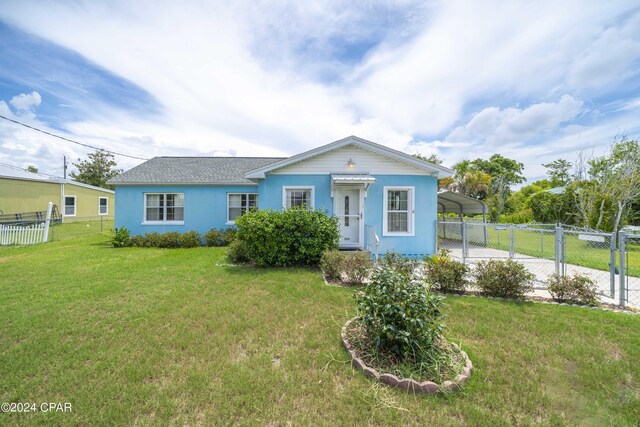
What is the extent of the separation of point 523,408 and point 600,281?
21.5 ft

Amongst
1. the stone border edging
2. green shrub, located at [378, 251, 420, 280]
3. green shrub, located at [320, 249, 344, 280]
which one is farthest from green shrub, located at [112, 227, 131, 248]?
the stone border edging

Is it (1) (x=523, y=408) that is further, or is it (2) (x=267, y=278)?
(2) (x=267, y=278)

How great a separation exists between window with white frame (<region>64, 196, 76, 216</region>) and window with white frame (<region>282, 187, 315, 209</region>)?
77.2 feet

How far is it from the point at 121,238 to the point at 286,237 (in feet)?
28.7

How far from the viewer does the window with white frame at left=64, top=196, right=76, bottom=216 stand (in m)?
21.7

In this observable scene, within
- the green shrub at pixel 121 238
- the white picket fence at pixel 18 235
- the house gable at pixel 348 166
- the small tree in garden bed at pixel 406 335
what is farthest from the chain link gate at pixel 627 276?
the white picket fence at pixel 18 235

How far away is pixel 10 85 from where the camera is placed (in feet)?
39.7

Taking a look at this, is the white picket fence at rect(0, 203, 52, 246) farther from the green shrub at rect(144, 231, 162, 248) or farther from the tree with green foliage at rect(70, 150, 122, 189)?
the tree with green foliage at rect(70, 150, 122, 189)

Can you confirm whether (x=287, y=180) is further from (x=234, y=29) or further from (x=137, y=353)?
(x=137, y=353)

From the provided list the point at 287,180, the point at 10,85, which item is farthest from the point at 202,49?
the point at 10,85

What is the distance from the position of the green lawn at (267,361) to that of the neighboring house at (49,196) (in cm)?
1896

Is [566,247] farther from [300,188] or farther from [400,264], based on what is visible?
[300,188]

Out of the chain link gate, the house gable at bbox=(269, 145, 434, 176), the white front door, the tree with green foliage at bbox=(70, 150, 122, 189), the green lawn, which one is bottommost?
the green lawn

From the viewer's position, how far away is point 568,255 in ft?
32.2
